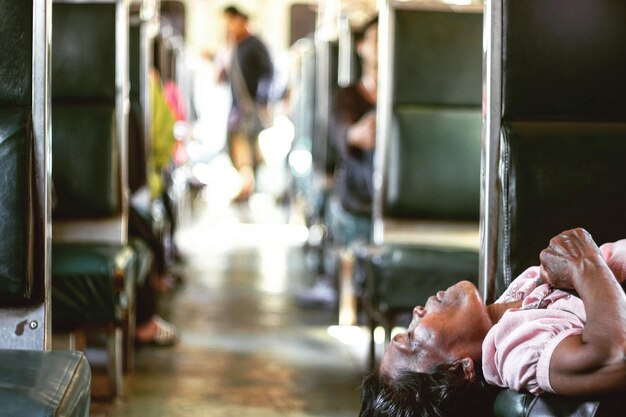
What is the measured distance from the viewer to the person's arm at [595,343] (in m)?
1.50

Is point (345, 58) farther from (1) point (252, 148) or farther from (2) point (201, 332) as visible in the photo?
(1) point (252, 148)

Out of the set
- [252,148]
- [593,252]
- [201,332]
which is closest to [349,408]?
[201,332]

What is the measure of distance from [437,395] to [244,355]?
240cm

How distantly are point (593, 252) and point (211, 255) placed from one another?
571 centimetres

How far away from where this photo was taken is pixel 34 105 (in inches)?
85.4

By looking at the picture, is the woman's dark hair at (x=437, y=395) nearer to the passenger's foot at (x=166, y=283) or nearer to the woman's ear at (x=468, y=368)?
the woman's ear at (x=468, y=368)

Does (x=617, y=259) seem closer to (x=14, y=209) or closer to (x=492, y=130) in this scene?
(x=492, y=130)

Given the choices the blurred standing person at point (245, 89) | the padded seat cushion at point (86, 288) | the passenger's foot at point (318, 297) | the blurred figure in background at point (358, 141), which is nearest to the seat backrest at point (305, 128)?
the blurred standing person at point (245, 89)

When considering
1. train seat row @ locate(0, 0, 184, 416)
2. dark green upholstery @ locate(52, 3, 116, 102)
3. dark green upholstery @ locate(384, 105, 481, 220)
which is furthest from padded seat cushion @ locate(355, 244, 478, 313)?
dark green upholstery @ locate(52, 3, 116, 102)

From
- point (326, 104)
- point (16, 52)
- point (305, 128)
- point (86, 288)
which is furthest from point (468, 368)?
point (305, 128)

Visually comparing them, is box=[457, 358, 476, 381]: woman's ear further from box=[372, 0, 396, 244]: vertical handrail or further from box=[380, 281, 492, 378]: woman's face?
box=[372, 0, 396, 244]: vertical handrail

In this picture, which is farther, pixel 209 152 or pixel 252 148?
pixel 209 152

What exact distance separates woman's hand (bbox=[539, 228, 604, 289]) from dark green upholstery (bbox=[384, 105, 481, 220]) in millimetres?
2035

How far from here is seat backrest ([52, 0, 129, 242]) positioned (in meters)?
3.45
